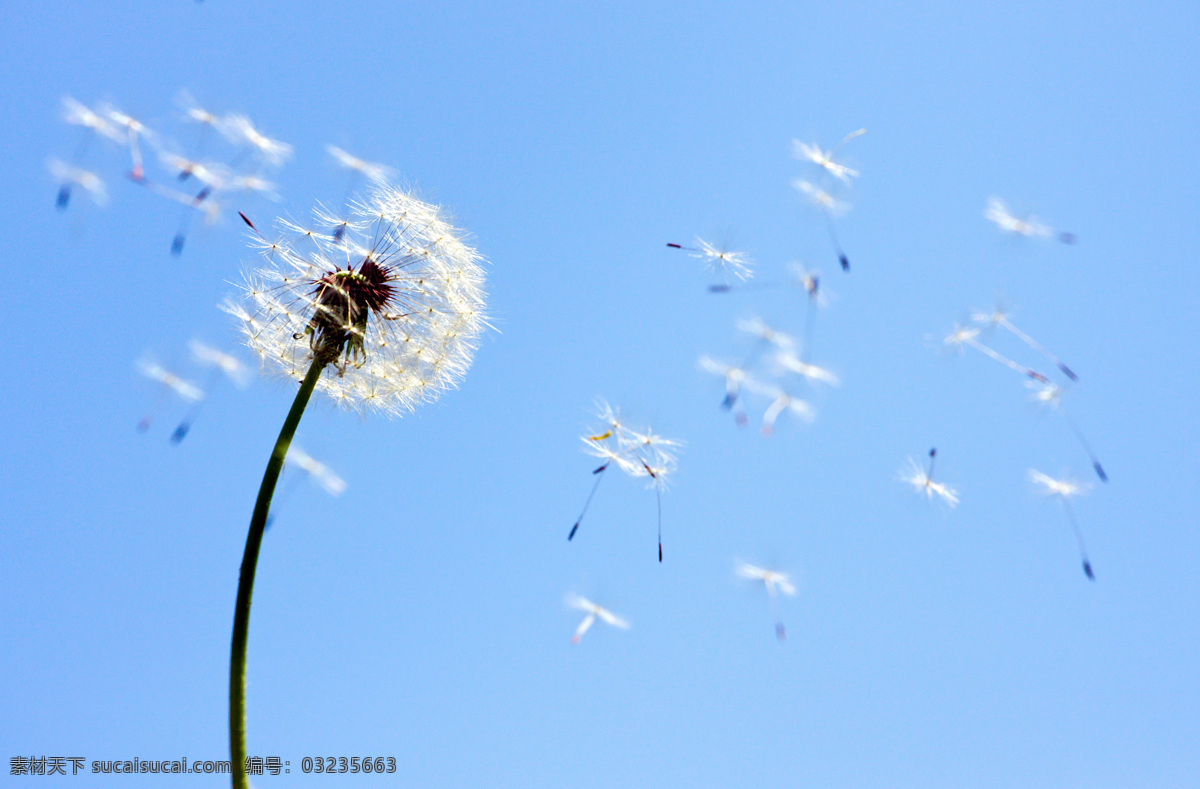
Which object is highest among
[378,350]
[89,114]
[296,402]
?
[89,114]

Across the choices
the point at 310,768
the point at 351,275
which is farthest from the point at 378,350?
the point at 310,768

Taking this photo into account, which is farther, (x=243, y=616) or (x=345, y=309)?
(x=345, y=309)

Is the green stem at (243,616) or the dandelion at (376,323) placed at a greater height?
the dandelion at (376,323)

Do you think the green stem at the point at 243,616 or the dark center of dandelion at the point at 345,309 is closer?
the green stem at the point at 243,616

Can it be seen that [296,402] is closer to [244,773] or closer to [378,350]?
[378,350]

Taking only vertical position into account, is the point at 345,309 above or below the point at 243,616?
above
